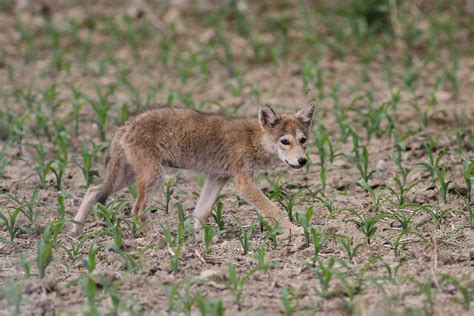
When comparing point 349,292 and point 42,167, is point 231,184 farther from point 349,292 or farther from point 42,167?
point 349,292

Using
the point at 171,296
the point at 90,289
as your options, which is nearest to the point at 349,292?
the point at 171,296

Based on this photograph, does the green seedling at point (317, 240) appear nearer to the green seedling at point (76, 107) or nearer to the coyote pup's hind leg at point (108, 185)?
the coyote pup's hind leg at point (108, 185)

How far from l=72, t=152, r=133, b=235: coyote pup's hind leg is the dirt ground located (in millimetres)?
180

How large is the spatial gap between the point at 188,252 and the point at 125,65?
722 centimetres

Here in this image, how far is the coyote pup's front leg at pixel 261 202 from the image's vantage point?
27.8 ft

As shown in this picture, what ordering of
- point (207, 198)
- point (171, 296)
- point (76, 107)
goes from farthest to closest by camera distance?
point (76, 107), point (207, 198), point (171, 296)

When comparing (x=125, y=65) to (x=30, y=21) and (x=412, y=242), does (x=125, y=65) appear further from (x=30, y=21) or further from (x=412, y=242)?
(x=412, y=242)

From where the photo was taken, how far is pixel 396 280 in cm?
709

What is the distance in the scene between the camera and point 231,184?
34.9 ft

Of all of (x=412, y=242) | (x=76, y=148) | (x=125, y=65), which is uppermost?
(x=125, y=65)

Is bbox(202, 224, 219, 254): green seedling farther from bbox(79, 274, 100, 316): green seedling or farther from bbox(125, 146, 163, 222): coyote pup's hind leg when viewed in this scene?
bbox(79, 274, 100, 316): green seedling

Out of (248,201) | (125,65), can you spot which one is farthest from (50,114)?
(248,201)

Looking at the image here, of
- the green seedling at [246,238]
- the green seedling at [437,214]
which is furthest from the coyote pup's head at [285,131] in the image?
the green seedling at [437,214]

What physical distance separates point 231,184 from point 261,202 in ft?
5.84
